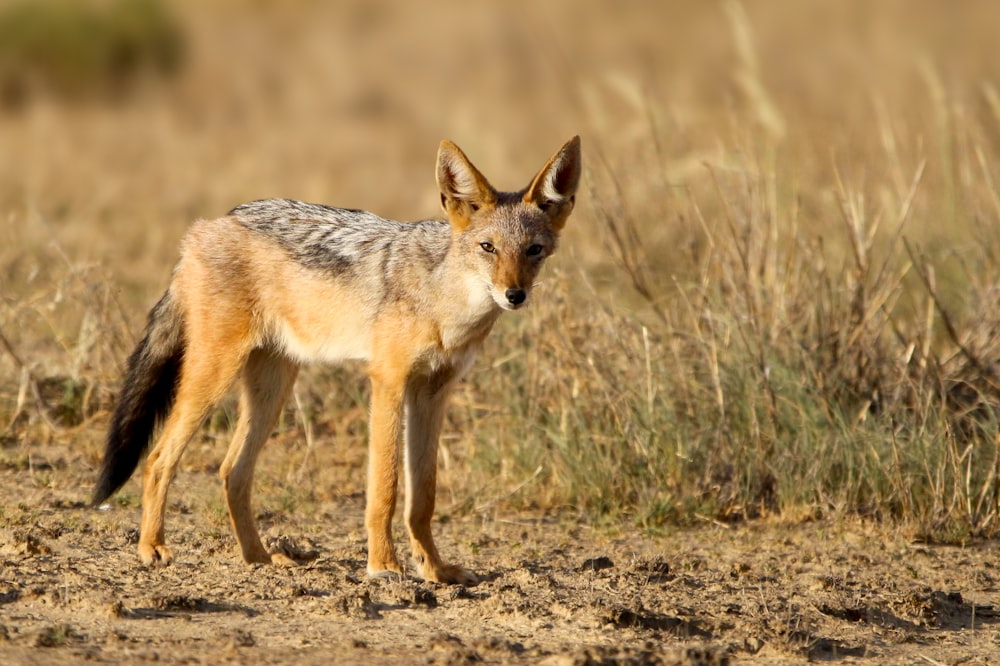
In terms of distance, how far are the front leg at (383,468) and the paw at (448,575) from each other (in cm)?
14

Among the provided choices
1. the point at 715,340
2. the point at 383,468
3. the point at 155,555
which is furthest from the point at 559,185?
the point at 155,555

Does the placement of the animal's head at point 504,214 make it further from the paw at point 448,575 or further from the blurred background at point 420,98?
the blurred background at point 420,98

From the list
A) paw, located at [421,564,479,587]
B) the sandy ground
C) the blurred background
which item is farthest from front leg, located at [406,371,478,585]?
the blurred background

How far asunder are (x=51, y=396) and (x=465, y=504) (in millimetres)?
2569

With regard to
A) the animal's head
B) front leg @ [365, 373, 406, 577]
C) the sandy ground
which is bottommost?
the sandy ground

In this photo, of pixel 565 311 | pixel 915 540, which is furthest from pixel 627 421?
pixel 915 540

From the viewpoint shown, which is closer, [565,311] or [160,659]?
[160,659]

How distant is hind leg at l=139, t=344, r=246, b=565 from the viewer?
19.2 feet

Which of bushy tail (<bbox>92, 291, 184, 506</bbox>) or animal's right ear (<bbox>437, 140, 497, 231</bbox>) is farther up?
animal's right ear (<bbox>437, 140, 497, 231</bbox>)

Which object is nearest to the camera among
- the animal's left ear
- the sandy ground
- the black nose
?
the sandy ground

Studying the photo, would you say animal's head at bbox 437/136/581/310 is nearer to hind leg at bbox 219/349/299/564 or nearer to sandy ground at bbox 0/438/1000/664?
hind leg at bbox 219/349/299/564

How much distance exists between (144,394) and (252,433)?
51 centimetres

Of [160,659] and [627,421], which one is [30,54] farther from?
[160,659]

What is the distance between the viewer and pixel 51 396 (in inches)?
303
